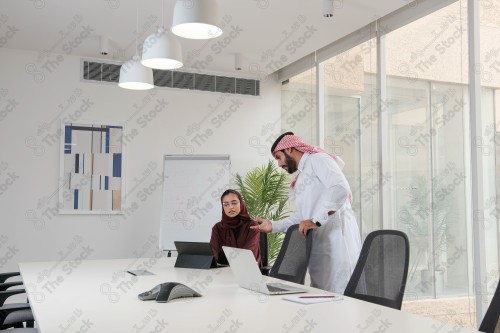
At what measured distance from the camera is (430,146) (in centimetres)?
511

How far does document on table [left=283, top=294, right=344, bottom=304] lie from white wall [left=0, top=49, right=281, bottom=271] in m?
4.64

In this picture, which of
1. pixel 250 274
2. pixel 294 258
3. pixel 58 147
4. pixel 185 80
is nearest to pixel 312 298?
pixel 250 274

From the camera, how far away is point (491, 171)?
445 centimetres

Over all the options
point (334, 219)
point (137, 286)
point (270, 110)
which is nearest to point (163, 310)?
point (137, 286)

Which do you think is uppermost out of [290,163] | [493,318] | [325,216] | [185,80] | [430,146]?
[185,80]

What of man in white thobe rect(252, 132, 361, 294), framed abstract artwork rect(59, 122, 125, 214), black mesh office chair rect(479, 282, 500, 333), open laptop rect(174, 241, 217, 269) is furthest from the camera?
framed abstract artwork rect(59, 122, 125, 214)

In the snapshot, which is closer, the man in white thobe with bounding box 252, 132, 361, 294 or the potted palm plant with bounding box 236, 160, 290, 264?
the man in white thobe with bounding box 252, 132, 361, 294

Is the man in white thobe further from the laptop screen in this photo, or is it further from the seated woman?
the laptop screen

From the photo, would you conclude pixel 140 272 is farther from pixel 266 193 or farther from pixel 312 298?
pixel 266 193

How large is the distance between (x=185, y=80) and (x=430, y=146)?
369 centimetres

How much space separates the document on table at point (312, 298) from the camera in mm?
2604

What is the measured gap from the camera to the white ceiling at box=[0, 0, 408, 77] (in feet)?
16.8

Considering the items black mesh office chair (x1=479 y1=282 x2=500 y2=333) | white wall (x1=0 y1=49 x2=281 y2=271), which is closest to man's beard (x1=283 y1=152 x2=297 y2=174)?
black mesh office chair (x1=479 y1=282 x2=500 y2=333)

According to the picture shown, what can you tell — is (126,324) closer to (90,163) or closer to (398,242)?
(398,242)
